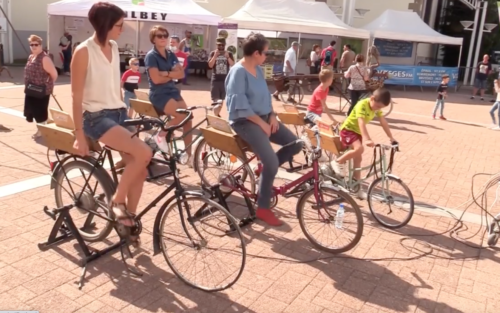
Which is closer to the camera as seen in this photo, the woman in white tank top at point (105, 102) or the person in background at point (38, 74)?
the woman in white tank top at point (105, 102)

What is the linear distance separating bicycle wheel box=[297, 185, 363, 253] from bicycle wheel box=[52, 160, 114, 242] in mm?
1675

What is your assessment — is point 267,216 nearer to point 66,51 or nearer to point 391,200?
point 391,200

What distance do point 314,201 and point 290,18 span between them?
15.9 m

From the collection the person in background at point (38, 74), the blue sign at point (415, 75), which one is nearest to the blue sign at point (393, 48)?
the blue sign at point (415, 75)

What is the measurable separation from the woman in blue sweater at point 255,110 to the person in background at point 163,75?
5.51ft

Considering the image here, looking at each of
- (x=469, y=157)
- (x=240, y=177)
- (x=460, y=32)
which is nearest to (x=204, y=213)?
(x=240, y=177)

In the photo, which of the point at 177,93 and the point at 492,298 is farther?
the point at 177,93

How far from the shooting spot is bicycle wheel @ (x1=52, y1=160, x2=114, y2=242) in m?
3.84

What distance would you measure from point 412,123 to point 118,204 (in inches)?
405

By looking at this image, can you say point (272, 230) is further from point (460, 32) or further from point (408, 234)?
point (460, 32)

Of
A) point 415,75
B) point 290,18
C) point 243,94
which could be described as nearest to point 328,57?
point 290,18

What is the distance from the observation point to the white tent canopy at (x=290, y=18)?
17891 millimetres

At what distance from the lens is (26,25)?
22.3m

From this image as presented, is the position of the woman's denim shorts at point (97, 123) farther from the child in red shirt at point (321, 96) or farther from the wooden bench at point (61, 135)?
the child in red shirt at point (321, 96)
